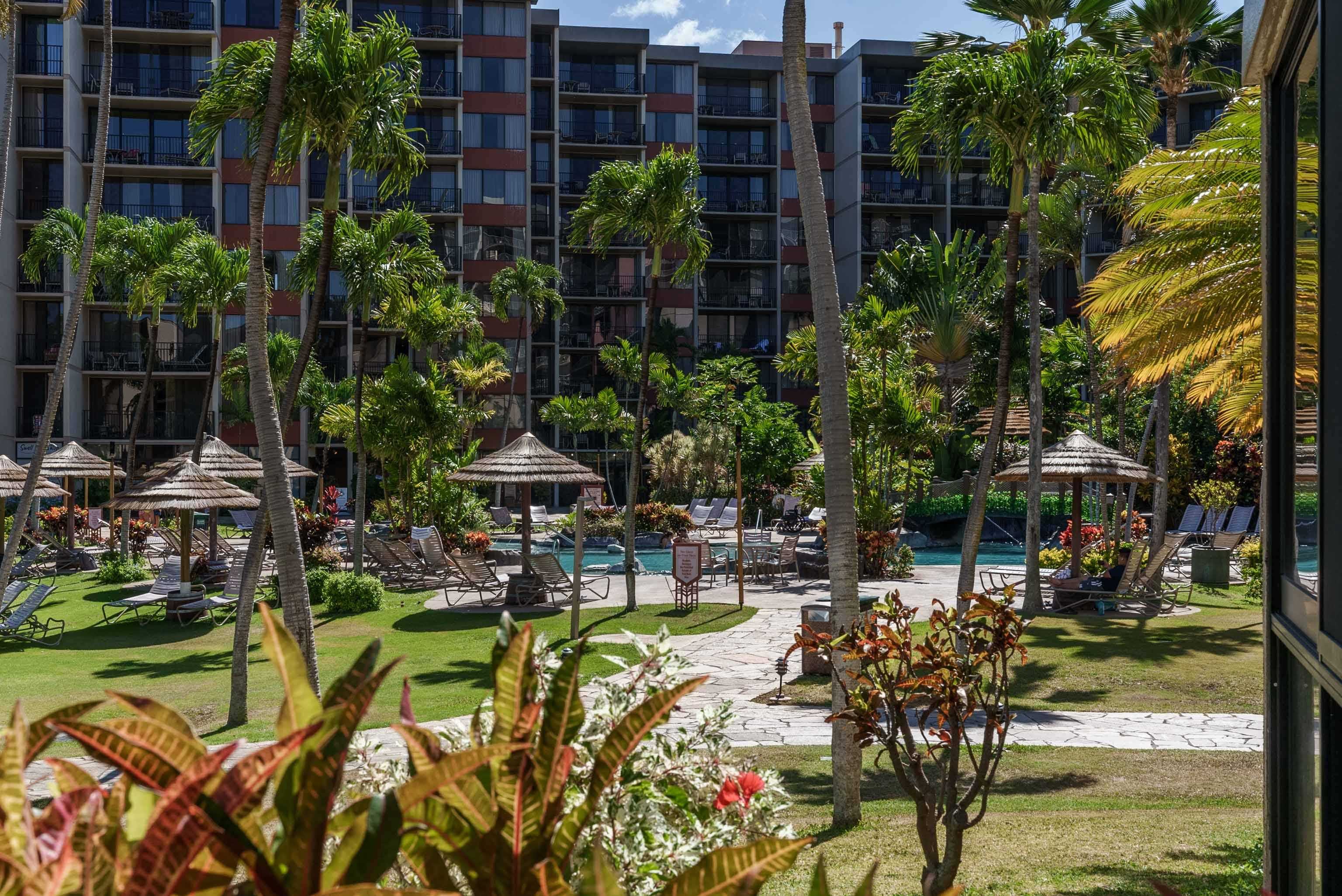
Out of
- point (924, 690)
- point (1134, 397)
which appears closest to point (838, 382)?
point (924, 690)

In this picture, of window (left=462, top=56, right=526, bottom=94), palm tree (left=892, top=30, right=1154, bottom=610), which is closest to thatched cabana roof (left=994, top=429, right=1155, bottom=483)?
palm tree (left=892, top=30, right=1154, bottom=610)

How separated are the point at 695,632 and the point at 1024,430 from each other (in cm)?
1845

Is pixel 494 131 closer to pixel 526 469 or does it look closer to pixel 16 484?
pixel 16 484

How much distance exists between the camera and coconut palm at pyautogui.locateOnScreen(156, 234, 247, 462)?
23078 millimetres

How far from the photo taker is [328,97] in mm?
10711

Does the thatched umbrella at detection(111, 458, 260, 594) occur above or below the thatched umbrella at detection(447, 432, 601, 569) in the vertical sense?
below

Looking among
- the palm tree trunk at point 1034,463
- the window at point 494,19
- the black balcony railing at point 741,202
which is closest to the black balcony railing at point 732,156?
the black balcony railing at point 741,202

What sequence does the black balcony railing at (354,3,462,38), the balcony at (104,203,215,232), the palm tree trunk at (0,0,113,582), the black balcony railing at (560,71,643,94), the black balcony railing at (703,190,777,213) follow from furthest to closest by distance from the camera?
1. the black balcony railing at (703,190,777,213)
2. the black balcony railing at (560,71,643,94)
3. the black balcony railing at (354,3,462,38)
4. the balcony at (104,203,215,232)
5. the palm tree trunk at (0,0,113,582)

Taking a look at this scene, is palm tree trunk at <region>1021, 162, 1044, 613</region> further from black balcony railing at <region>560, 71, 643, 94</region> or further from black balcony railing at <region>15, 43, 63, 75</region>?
black balcony railing at <region>15, 43, 63, 75</region>

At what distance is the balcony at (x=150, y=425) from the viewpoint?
4078 centimetres

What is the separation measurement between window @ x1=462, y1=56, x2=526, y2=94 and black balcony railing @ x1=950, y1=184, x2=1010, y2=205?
1896 cm

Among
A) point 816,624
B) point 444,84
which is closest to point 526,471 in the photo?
point 816,624

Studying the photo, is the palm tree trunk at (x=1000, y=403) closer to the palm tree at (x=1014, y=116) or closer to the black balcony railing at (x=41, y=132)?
the palm tree at (x=1014, y=116)

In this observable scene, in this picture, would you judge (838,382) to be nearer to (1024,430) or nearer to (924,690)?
(924,690)
